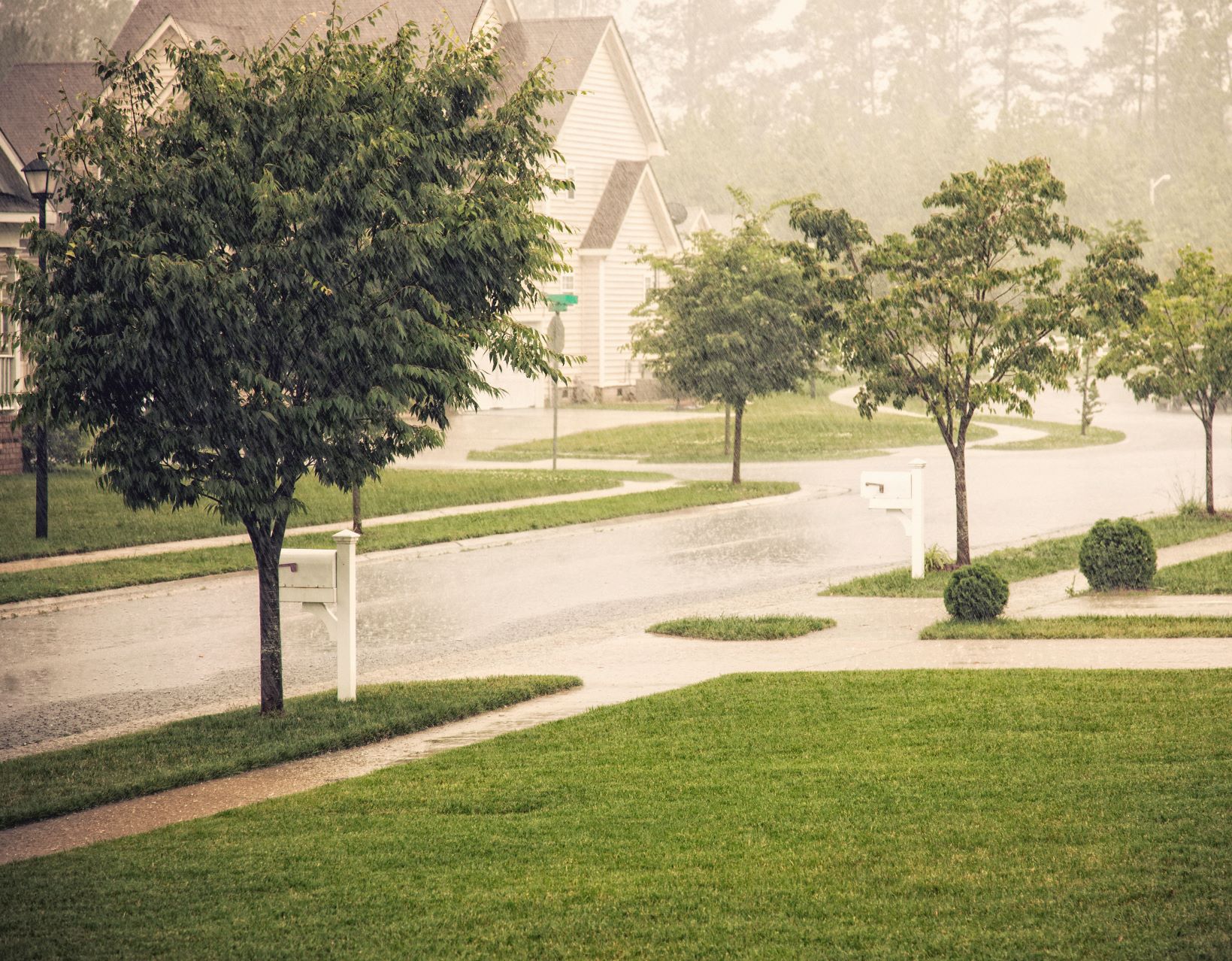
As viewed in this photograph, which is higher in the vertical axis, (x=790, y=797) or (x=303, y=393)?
(x=303, y=393)

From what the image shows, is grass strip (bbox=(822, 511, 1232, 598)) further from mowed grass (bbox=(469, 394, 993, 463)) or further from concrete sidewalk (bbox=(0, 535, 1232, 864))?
mowed grass (bbox=(469, 394, 993, 463))

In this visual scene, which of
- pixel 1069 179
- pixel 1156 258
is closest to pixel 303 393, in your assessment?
pixel 1156 258

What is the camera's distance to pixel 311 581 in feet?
35.4

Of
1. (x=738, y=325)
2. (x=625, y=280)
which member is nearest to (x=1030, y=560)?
(x=738, y=325)

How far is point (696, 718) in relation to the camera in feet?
33.1

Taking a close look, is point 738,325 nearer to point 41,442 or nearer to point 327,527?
point 327,527

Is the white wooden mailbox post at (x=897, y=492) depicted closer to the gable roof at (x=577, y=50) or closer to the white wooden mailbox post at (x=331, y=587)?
the white wooden mailbox post at (x=331, y=587)

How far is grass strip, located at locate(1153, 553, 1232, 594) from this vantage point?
15.7m

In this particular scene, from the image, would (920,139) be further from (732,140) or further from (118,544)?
(118,544)

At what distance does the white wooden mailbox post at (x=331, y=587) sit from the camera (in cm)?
1077

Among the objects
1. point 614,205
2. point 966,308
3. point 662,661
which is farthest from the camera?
point 614,205

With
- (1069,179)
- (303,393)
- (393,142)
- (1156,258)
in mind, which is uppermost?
(1069,179)

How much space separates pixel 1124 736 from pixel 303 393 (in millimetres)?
5854

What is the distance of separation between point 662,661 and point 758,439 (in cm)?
2680
